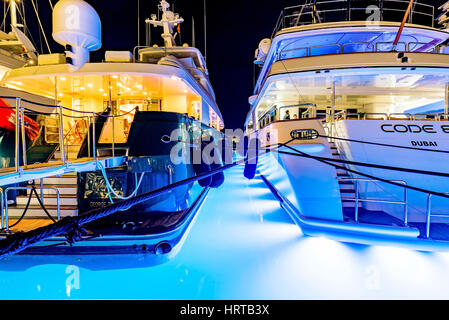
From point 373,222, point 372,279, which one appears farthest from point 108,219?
point 373,222

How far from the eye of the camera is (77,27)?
192 inches

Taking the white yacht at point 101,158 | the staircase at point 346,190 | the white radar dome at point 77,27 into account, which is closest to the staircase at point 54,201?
the white yacht at point 101,158

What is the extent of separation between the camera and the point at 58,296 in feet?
9.11

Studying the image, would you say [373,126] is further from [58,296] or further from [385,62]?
[58,296]

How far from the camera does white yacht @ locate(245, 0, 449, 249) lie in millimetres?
3754

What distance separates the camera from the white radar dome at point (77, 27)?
4.77 meters

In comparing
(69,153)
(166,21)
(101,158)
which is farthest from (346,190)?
(166,21)

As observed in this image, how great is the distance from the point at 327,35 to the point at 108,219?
836 centimetres

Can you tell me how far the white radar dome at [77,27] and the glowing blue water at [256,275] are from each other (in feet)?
15.2

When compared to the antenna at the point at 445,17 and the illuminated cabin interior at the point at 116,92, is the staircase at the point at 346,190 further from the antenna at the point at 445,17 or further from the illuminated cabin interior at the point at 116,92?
the antenna at the point at 445,17

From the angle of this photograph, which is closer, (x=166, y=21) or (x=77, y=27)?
(x=77, y=27)

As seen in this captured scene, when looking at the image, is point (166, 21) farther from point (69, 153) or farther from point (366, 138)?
point (366, 138)

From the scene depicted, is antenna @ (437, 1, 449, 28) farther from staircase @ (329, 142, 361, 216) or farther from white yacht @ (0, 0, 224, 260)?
white yacht @ (0, 0, 224, 260)

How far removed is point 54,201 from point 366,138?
6259 millimetres
